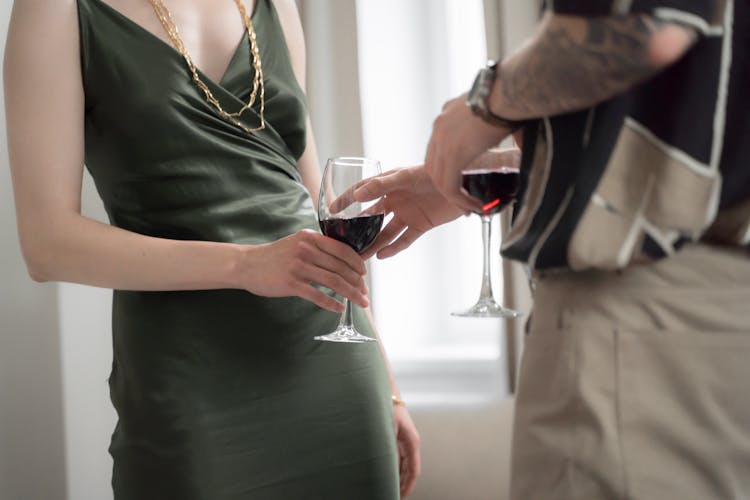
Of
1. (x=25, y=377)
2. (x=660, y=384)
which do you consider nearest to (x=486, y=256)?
(x=660, y=384)

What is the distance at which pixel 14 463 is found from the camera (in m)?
2.34

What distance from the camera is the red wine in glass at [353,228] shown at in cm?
128

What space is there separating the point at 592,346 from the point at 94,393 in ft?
6.67

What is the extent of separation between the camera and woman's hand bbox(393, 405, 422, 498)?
1718 millimetres

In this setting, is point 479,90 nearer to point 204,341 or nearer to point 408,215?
point 408,215

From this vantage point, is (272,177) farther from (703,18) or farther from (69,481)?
(69,481)

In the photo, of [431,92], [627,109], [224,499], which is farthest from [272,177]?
[431,92]

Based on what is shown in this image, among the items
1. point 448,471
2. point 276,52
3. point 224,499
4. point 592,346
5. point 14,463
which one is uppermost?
point 276,52

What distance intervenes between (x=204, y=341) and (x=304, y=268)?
0.29 metres

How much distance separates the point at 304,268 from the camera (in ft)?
4.20

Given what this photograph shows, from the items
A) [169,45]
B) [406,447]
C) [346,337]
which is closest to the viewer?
[346,337]

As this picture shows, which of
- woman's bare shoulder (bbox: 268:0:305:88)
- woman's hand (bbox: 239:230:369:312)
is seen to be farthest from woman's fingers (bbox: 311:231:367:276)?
woman's bare shoulder (bbox: 268:0:305:88)

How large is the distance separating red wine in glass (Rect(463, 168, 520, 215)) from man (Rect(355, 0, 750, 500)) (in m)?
0.23

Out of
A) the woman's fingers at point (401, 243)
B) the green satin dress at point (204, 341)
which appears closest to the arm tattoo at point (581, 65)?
the woman's fingers at point (401, 243)
